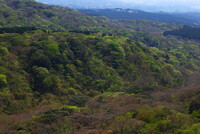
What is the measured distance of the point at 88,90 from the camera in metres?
24.3

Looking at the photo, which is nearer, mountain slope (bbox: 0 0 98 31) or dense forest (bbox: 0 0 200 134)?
dense forest (bbox: 0 0 200 134)

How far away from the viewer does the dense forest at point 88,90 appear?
38.7 feet

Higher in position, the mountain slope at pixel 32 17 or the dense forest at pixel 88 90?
the mountain slope at pixel 32 17

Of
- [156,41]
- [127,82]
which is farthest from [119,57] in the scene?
[156,41]

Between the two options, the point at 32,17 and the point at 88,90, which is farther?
the point at 32,17

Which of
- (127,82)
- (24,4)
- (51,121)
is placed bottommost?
(127,82)

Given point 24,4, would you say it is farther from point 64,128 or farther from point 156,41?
point 64,128

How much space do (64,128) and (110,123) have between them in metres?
2.49

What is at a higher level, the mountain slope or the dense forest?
the mountain slope

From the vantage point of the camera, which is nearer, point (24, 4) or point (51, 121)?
point (51, 121)

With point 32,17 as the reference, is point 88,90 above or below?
below

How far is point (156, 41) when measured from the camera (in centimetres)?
6606

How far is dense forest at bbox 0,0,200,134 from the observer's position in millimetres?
11805

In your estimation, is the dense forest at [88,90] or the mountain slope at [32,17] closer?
the dense forest at [88,90]
